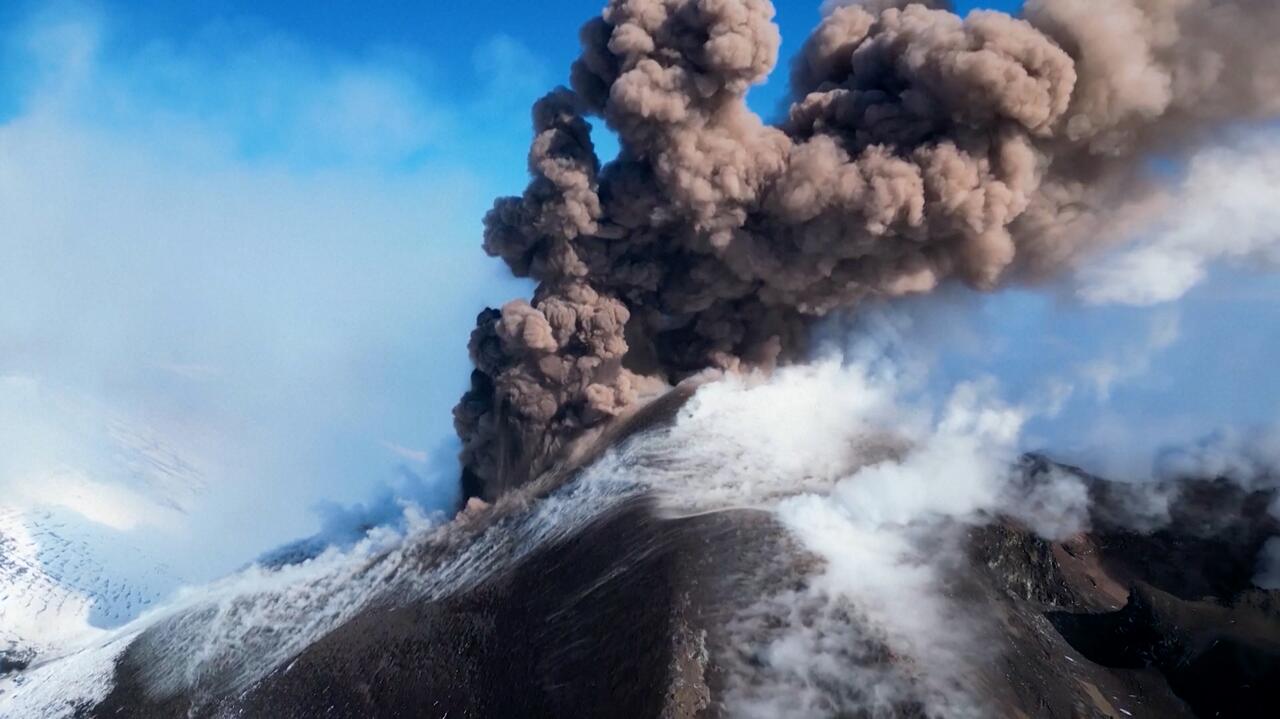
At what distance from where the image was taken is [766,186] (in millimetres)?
20625

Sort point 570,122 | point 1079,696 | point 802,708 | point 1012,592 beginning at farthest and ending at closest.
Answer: point 570,122, point 1012,592, point 1079,696, point 802,708

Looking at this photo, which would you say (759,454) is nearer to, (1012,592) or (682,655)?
(1012,592)

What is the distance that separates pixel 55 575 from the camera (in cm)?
3497

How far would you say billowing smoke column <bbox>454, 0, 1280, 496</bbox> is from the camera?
17.8m

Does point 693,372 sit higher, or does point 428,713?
point 693,372

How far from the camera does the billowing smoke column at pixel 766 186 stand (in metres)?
17.8

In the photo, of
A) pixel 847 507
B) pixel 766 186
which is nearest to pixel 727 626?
pixel 847 507

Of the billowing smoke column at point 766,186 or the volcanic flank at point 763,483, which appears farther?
the billowing smoke column at point 766,186

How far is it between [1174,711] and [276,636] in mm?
17159

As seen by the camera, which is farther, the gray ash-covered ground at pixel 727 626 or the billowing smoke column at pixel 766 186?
the billowing smoke column at pixel 766 186

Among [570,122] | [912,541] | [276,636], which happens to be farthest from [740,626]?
[570,122]

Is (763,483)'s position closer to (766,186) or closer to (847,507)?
(847,507)

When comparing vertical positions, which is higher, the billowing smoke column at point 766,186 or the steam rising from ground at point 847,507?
the billowing smoke column at point 766,186

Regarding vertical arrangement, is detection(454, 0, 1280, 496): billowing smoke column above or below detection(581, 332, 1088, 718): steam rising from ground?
above
